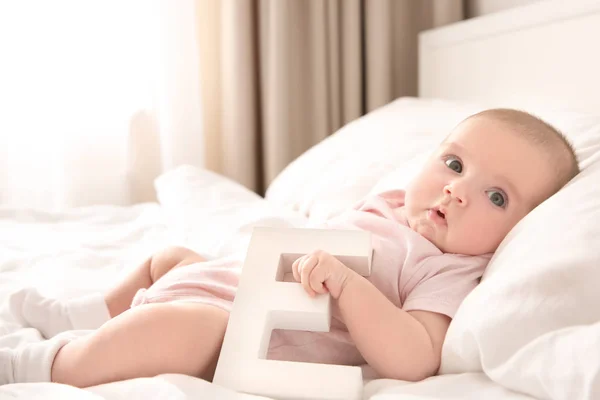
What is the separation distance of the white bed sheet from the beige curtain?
482 mm

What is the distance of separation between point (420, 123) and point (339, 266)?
33.8 inches

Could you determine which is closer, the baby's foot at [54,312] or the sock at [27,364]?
the sock at [27,364]

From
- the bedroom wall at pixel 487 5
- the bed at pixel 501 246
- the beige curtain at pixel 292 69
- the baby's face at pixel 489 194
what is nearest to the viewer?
the bed at pixel 501 246

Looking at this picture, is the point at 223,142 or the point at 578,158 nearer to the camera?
the point at 578,158

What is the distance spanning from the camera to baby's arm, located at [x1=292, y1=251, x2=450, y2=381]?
2.49 ft

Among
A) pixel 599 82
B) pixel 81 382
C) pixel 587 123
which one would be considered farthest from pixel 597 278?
pixel 599 82

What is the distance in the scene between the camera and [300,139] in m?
2.40

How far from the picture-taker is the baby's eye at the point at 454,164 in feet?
3.14

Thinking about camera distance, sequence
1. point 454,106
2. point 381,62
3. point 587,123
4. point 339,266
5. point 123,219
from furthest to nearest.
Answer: point 381,62
point 123,219
point 454,106
point 587,123
point 339,266

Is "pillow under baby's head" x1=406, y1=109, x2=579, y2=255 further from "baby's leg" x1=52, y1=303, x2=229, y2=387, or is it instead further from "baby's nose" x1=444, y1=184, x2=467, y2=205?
"baby's leg" x1=52, y1=303, x2=229, y2=387

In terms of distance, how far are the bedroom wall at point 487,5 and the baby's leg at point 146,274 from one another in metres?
1.18

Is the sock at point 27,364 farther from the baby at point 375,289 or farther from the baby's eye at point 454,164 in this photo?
the baby's eye at point 454,164

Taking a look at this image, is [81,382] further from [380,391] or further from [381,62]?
[381,62]

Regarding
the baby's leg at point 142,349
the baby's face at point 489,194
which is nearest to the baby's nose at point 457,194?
the baby's face at point 489,194
